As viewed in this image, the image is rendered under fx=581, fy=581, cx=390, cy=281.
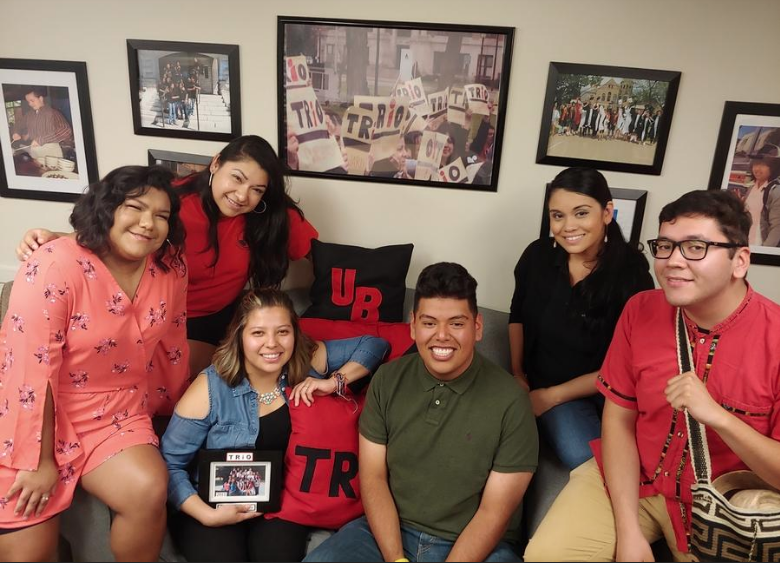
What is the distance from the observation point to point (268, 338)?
1.81 m

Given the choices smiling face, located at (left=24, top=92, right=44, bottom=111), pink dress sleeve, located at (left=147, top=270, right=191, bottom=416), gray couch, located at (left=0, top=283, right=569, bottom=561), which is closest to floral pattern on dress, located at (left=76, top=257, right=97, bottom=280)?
pink dress sleeve, located at (left=147, top=270, right=191, bottom=416)

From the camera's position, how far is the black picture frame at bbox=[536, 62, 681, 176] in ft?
7.40

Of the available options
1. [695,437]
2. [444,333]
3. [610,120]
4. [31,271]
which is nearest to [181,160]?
[31,271]

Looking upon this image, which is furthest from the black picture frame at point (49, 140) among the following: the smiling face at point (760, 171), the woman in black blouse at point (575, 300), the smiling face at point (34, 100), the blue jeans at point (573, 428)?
the smiling face at point (760, 171)

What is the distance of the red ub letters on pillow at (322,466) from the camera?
5.82ft

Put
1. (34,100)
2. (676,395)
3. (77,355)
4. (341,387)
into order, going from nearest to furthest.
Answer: (676,395)
(77,355)
(341,387)
(34,100)

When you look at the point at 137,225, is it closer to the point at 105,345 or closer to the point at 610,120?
the point at 105,345

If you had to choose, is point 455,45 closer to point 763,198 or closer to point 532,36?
point 532,36

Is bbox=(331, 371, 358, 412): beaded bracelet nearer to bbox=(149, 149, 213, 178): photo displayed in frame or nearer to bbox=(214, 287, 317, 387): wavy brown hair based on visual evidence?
bbox=(214, 287, 317, 387): wavy brown hair

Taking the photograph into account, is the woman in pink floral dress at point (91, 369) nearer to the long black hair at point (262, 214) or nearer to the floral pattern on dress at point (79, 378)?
the floral pattern on dress at point (79, 378)

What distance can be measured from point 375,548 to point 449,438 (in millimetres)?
367

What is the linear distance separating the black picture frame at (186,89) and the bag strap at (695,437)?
6.37ft

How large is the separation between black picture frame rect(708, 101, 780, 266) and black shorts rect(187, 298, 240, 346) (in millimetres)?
2031

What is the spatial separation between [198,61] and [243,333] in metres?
1.32
